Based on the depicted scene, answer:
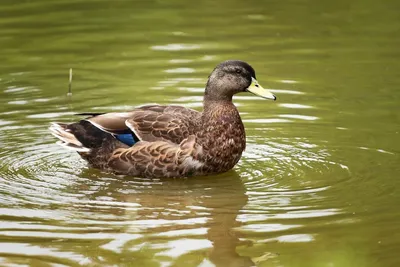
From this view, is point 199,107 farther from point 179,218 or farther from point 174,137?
point 179,218

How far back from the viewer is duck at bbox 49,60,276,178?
9555mm

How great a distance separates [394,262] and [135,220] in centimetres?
214

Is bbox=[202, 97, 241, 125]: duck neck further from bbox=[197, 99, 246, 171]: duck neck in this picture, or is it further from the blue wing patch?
the blue wing patch

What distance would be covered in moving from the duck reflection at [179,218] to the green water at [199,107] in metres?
0.02

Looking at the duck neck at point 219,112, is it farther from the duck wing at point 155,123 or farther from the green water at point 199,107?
the green water at point 199,107

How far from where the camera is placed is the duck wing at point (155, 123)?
31.4 ft

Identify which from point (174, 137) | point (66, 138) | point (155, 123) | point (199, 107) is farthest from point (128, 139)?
point (199, 107)

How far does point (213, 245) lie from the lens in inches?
300

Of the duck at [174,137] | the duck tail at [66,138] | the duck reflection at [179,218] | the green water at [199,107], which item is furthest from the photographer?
the duck tail at [66,138]

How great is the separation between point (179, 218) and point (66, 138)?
2143mm

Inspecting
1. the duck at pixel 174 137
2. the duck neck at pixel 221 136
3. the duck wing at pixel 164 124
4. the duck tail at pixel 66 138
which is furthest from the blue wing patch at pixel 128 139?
the duck neck at pixel 221 136

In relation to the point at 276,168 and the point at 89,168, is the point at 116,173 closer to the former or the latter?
the point at 89,168

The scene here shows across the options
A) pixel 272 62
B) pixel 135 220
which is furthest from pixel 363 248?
pixel 272 62

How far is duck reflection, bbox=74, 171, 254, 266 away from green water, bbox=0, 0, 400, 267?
17 mm
